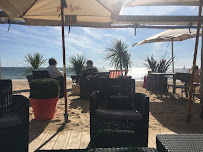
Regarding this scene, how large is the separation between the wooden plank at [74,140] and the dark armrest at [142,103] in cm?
89

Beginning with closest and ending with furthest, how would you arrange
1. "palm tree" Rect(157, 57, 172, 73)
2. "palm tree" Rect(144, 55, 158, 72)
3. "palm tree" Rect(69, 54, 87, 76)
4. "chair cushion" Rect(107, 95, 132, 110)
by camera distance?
"chair cushion" Rect(107, 95, 132, 110) → "palm tree" Rect(157, 57, 172, 73) → "palm tree" Rect(144, 55, 158, 72) → "palm tree" Rect(69, 54, 87, 76)

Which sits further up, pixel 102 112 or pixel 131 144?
pixel 102 112

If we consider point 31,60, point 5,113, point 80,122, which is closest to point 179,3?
point 80,122

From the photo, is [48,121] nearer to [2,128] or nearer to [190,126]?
[2,128]

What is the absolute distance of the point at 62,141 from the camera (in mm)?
1942

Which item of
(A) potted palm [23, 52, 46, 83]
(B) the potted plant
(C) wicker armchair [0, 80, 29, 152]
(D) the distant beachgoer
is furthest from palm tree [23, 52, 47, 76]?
(C) wicker armchair [0, 80, 29, 152]

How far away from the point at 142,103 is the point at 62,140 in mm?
1147

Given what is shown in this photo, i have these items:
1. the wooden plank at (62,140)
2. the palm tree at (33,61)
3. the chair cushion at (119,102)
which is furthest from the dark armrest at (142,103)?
the palm tree at (33,61)

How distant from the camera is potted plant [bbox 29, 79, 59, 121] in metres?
2.58

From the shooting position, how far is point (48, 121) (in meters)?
2.74

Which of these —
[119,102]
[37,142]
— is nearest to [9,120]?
[37,142]

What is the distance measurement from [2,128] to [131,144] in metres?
1.35

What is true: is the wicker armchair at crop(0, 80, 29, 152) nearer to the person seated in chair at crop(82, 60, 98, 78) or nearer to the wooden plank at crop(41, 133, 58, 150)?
the wooden plank at crop(41, 133, 58, 150)

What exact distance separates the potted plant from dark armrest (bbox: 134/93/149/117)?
149cm
